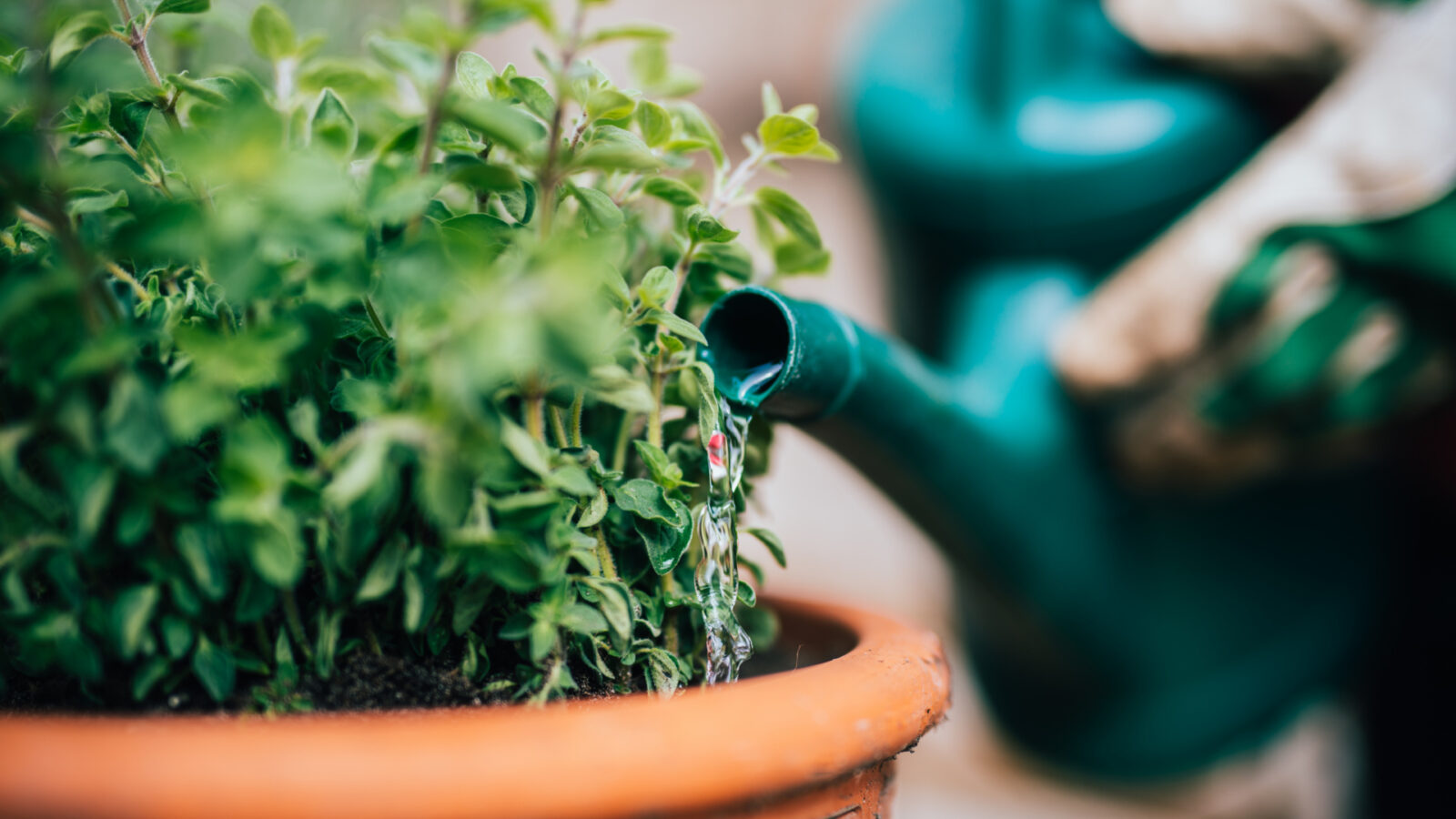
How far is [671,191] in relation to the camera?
412 millimetres

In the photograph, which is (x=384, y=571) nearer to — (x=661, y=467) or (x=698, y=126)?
(x=661, y=467)

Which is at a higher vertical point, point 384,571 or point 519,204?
point 519,204

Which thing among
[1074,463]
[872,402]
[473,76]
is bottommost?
[1074,463]

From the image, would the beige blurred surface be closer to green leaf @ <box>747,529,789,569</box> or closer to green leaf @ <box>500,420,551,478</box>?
green leaf @ <box>747,529,789,569</box>

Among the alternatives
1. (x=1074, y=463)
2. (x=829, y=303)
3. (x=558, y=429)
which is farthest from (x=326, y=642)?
(x=829, y=303)

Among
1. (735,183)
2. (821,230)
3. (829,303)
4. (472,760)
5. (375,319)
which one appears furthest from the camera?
(821,230)

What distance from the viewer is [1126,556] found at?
89 cm

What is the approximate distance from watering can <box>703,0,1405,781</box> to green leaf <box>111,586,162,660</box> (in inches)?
20.1

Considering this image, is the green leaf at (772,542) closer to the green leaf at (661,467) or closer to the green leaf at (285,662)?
the green leaf at (661,467)

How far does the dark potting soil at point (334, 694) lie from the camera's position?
1.11 ft

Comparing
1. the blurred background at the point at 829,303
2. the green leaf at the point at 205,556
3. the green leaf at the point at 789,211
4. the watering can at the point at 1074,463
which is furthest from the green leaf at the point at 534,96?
the blurred background at the point at 829,303

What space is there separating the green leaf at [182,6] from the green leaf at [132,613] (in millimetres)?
242

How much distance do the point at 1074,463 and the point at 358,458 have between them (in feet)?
2.35

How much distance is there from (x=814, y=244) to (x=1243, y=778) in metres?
0.98
